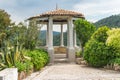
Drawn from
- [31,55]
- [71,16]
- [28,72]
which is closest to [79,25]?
[71,16]

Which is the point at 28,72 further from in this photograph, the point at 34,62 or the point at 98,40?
the point at 98,40

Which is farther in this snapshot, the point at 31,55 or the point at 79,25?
the point at 79,25

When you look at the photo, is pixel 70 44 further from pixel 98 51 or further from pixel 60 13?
pixel 98 51

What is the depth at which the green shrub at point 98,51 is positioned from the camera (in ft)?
72.7

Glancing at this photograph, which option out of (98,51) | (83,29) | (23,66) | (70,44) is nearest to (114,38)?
(98,51)

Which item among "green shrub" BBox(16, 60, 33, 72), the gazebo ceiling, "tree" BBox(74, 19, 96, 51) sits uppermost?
the gazebo ceiling

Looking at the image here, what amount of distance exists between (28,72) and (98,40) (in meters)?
7.46

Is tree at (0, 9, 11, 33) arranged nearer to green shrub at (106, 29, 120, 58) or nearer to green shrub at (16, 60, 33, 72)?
green shrub at (106, 29, 120, 58)

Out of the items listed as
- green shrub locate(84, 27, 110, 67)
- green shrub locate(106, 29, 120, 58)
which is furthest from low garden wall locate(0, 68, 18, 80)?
green shrub locate(84, 27, 110, 67)

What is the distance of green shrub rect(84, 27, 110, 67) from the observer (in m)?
22.2

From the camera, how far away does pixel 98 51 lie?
22453mm

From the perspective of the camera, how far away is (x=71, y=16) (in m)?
28.6

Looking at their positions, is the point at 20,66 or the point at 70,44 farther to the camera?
the point at 70,44

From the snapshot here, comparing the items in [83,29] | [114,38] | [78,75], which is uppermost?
[83,29]
